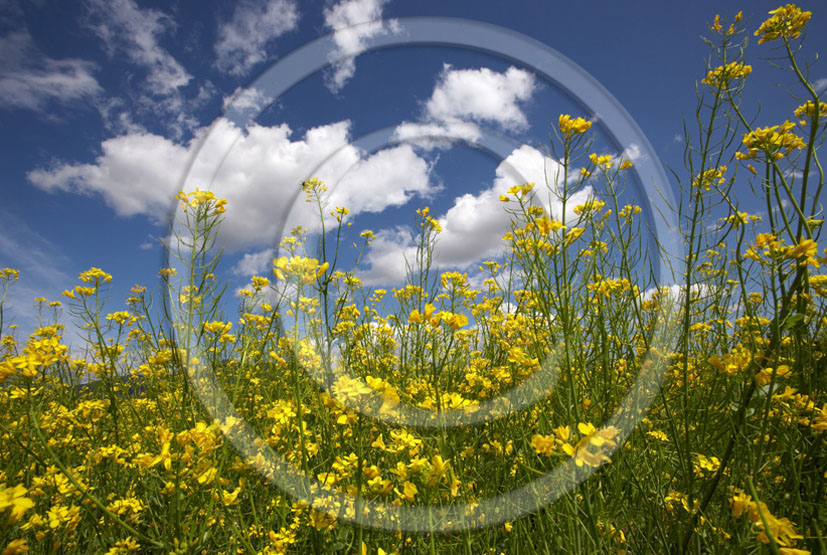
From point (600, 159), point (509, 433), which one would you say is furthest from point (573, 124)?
point (509, 433)

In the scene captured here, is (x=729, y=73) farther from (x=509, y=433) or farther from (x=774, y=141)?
(x=509, y=433)

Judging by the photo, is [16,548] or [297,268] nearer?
[16,548]

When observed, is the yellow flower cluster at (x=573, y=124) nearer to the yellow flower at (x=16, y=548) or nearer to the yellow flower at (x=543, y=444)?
the yellow flower at (x=543, y=444)

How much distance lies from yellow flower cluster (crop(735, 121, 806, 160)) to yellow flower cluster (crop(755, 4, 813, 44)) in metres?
0.61

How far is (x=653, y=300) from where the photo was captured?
283 cm

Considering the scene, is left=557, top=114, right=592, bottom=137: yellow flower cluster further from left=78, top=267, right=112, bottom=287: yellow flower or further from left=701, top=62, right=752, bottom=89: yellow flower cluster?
left=78, top=267, right=112, bottom=287: yellow flower

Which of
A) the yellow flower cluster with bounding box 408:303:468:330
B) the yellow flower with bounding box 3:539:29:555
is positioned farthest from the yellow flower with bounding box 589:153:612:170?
the yellow flower with bounding box 3:539:29:555

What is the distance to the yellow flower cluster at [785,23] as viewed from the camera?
1.58 metres

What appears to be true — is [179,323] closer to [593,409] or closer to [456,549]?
[456,549]

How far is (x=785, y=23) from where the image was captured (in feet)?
5.29

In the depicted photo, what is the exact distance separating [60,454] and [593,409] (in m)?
3.54

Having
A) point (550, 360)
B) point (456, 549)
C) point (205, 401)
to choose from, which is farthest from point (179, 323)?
point (550, 360)

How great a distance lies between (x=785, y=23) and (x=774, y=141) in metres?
0.72

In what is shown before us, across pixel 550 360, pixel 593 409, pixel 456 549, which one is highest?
pixel 550 360
